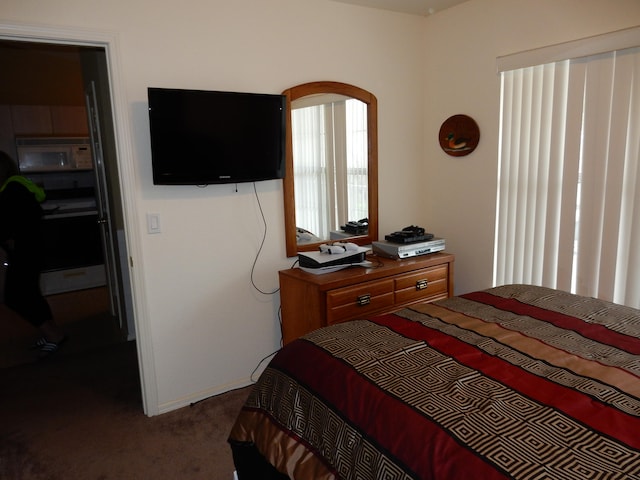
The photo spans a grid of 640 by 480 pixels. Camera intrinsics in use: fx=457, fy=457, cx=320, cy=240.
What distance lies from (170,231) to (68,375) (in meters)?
1.51

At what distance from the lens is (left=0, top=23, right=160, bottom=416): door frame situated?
7.26 feet

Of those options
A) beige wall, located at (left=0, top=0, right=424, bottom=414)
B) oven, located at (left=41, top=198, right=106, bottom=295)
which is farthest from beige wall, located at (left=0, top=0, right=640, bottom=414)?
oven, located at (left=41, top=198, right=106, bottom=295)

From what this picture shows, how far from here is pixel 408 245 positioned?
10.2ft

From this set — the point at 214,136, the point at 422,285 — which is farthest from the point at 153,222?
the point at 422,285

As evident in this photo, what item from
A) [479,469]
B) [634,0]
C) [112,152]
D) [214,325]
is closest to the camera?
[479,469]

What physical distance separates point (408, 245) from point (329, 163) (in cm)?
80

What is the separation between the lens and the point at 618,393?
1.29 metres

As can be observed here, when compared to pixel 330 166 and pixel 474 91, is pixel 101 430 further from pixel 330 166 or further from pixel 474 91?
pixel 474 91

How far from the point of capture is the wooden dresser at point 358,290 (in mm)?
2654

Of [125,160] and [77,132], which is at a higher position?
[77,132]

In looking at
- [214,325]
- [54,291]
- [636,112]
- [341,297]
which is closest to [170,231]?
[214,325]

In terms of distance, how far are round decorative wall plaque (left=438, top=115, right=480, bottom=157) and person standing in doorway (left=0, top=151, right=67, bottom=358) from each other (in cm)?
336

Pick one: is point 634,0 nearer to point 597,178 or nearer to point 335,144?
point 597,178

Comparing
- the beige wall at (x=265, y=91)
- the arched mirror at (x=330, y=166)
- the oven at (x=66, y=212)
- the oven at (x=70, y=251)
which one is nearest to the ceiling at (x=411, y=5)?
the beige wall at (x=265, y=91)
